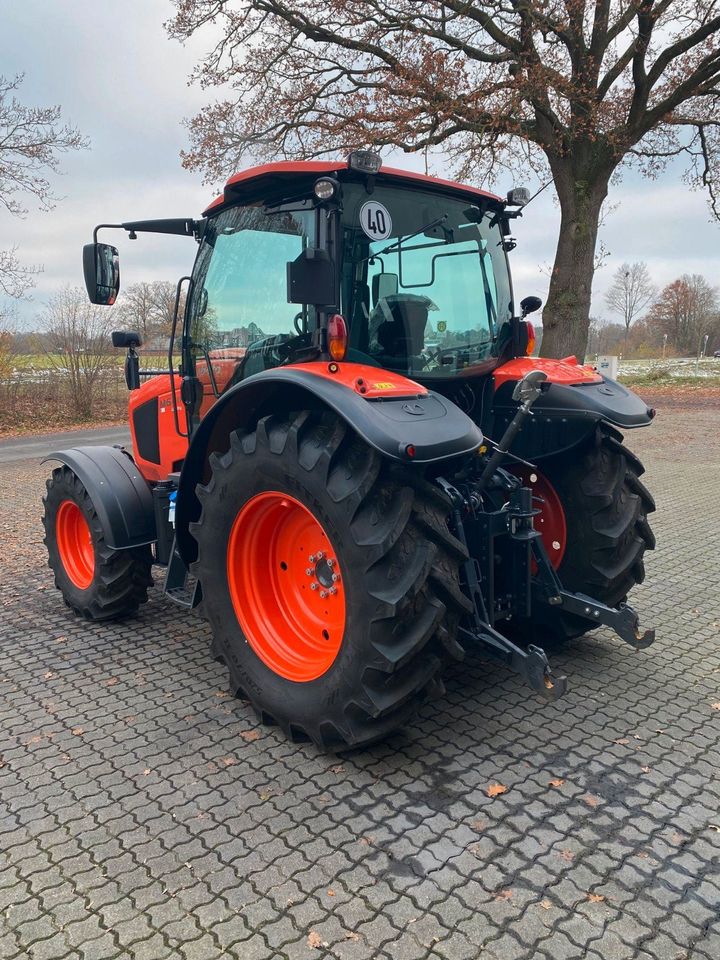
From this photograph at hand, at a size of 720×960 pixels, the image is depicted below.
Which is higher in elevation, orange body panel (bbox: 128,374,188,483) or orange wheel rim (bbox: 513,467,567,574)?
orange body panel (bbox: 128,374,188,483)

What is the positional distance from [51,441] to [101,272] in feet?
43.0

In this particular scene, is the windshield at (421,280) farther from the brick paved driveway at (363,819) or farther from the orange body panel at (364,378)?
the brick paved driveway at (363,819)

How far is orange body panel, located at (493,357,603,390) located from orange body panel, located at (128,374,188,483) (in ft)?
6.16

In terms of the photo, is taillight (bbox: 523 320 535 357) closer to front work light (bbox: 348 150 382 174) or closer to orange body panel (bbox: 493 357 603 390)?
orange body panel (bbox: 493 357 603 390)

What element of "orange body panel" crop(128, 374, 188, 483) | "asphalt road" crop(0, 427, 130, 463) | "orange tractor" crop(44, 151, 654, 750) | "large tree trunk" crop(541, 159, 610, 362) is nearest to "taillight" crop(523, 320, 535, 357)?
"orange tractor" crop(44, 151, 654, 750)

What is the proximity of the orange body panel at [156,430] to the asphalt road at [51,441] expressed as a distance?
909 centimetres

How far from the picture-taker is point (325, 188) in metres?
2.87

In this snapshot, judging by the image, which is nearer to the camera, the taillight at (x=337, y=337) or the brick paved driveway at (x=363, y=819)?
the brick paved driveway at (x=363, y=819)

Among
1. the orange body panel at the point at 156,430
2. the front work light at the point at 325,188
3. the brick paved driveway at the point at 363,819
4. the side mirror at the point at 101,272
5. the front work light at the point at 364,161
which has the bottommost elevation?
the brick paved driveway at the point at 363,819

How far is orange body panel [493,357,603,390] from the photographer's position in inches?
143

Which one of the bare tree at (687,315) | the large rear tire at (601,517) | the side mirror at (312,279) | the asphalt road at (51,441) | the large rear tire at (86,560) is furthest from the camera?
the bare tree at (687,315)

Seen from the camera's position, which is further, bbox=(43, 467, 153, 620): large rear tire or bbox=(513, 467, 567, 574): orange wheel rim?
bbox=(43, 467, 153, 620): large rear tire

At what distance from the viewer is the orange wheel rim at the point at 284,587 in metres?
3.11

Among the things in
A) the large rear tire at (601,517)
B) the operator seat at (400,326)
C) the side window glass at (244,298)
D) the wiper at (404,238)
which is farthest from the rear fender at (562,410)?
the side window glass at (244,298)
